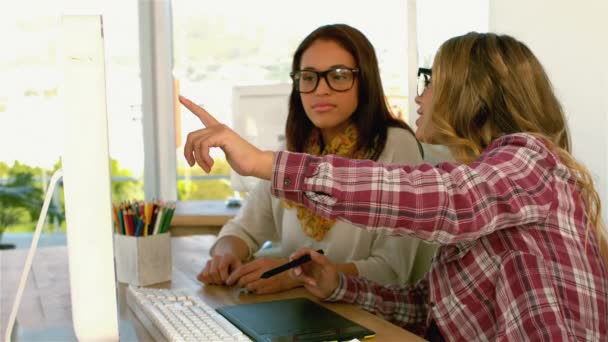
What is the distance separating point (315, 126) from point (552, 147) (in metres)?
0.89

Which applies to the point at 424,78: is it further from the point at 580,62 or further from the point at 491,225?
the point at 580,62

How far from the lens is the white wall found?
232 centimetres

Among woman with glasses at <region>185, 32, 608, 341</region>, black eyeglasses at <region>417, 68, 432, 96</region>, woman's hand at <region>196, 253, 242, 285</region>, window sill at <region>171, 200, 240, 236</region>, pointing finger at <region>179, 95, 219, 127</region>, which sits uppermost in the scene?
black eyeglasses at <region>417, 68, 432, 96</region>

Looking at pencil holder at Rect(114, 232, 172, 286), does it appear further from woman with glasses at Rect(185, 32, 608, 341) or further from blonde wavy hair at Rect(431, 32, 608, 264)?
blonde wavy hair at Rect(431, 32, 608, 264)

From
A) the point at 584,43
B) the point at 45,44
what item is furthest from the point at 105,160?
the point at 45,44

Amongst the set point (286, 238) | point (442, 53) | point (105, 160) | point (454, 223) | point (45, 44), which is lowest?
point (286, 238)

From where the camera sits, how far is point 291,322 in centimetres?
114

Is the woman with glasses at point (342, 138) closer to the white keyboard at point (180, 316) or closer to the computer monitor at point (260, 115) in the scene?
the white keyboard at point (180, 316)

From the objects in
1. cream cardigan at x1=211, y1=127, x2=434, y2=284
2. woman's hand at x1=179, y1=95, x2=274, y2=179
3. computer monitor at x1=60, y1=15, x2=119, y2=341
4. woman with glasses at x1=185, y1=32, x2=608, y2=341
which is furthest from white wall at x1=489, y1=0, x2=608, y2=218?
computer monitor at x1=60, y1=15, x2=119, y2=341

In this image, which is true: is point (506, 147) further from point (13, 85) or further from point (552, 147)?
point (13, 85)

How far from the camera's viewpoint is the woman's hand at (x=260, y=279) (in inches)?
55.2

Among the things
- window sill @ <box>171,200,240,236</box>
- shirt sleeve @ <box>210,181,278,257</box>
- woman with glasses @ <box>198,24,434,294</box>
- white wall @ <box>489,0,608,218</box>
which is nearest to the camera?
woman with glasses @ <box>198,24,434,294</box>

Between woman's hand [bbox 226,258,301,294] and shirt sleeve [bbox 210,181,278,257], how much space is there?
33cm

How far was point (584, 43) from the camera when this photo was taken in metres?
2.39
